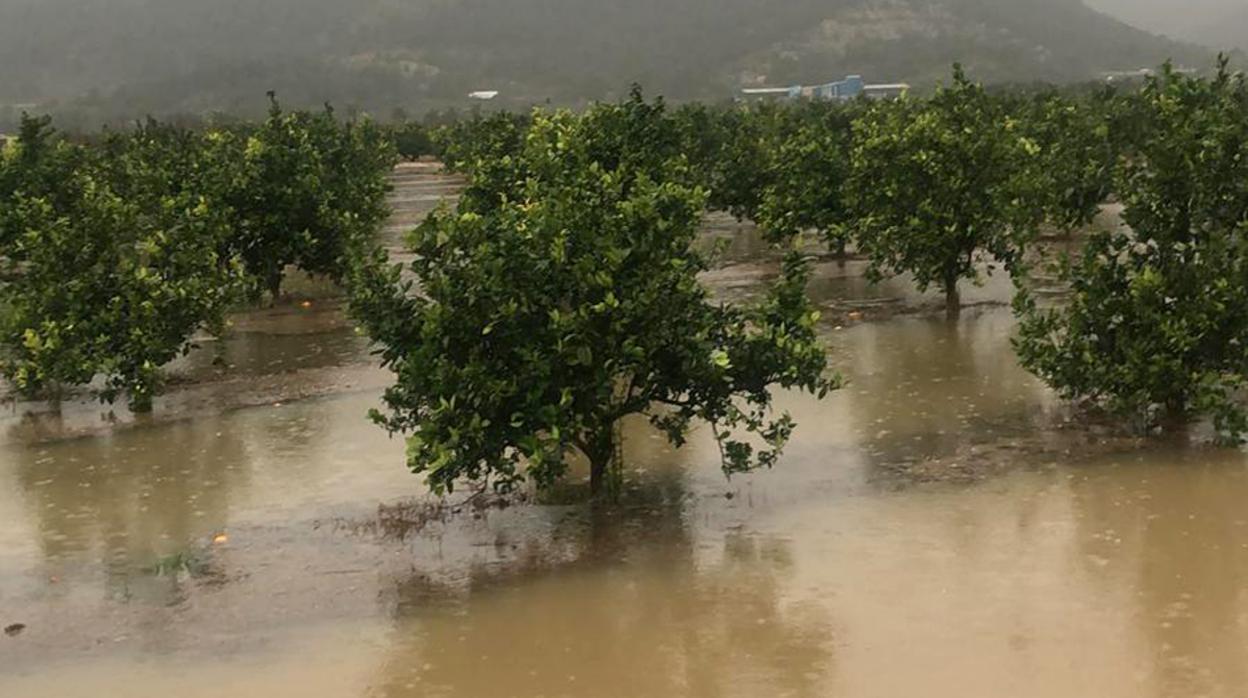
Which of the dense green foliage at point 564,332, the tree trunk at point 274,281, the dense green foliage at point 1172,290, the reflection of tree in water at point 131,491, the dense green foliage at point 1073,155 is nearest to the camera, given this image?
the dense green foliage at point 564,332

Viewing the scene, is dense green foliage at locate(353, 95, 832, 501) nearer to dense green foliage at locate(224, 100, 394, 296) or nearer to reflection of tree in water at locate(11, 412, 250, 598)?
reflection of tree in water at locate(11, 412, 250, 598)

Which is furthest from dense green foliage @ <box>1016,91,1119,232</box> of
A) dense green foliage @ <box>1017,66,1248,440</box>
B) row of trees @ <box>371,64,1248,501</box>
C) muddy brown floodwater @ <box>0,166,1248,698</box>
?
muddy brown floodwater @ <box>0,166,1248,698</box>

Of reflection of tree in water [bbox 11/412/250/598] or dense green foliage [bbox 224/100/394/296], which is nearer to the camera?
reflection of tree in water [bbox 11/412/250/598]

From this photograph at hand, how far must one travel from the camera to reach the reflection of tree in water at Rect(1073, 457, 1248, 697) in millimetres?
8320

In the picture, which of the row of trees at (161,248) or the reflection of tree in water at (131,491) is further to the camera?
the row of trees at (161,248)

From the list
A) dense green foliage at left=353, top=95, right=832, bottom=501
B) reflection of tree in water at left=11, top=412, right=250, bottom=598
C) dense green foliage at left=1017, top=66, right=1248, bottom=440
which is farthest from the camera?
dense green foliage at left=1017, top=66, right=1248, bottom=440

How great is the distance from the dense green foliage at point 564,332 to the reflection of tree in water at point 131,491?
2.57 meters

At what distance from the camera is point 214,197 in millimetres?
21219

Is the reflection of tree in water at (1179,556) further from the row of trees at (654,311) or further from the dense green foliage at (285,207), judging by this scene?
the dense green foliage at (285,207)

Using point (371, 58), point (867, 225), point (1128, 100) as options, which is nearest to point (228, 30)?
point (371, 58)

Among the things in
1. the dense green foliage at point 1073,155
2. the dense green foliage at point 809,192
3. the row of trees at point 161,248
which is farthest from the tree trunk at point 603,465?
the dense green foliage at point 809,192

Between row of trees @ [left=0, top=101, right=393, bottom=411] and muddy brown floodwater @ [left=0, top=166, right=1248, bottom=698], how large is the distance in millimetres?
1324

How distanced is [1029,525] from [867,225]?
9.68 m

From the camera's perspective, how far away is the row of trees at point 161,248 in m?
16.3
